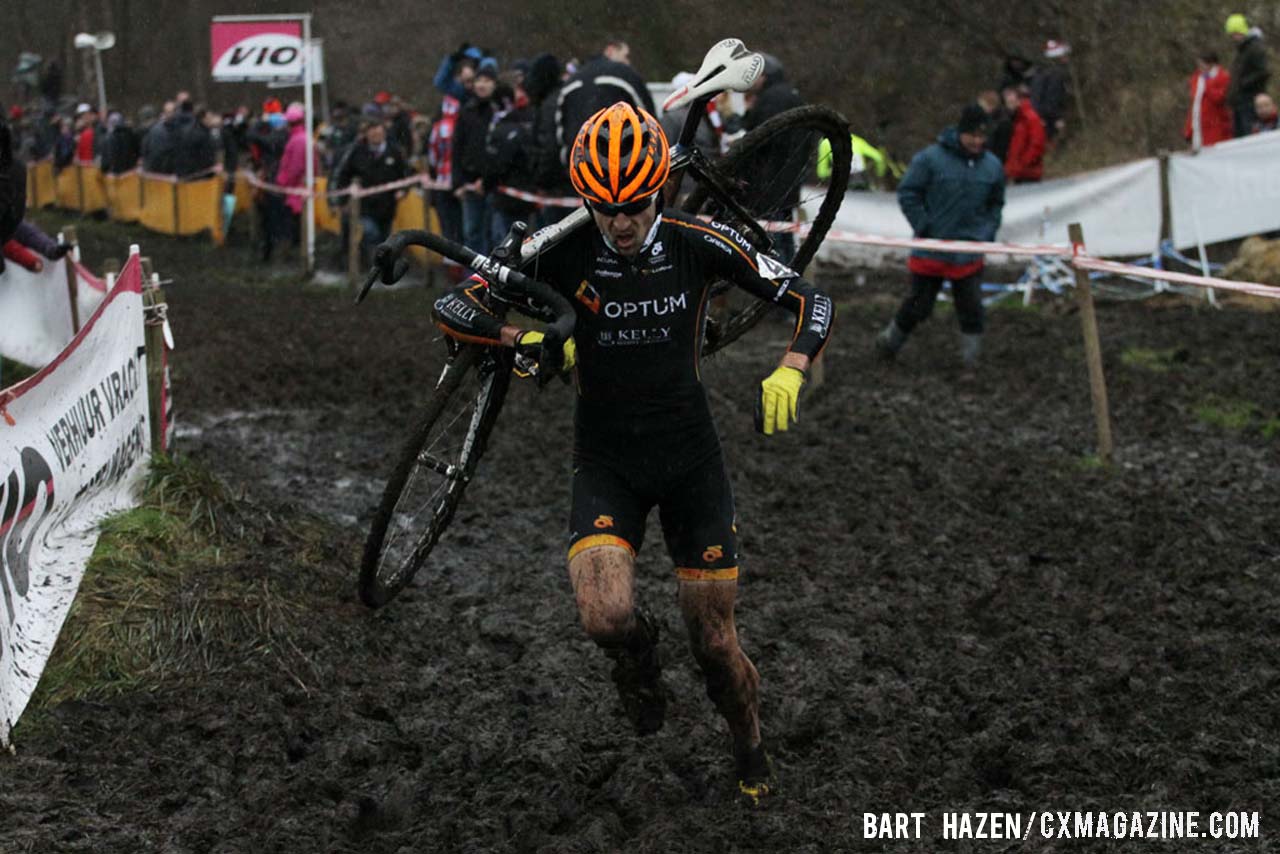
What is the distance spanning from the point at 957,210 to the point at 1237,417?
110 inches

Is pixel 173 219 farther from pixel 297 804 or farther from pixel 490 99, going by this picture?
pixel 297 804

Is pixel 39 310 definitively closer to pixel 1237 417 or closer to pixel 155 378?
pixel 155 378

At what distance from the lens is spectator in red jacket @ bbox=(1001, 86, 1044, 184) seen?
17.6m

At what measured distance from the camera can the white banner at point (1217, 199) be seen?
15.6 m

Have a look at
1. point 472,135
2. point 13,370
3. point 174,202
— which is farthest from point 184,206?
point 13,370

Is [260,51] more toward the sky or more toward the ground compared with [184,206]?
more toward the sky

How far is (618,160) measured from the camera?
4906mm

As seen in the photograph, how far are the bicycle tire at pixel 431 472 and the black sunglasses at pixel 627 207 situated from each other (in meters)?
0.94

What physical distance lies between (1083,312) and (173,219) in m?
19.4

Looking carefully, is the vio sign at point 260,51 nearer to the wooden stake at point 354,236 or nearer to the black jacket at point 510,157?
the wooden stake at point 354,236

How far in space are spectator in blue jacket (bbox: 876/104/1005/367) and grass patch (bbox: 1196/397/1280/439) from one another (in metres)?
2.01

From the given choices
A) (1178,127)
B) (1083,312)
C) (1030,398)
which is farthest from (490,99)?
(1178,127)

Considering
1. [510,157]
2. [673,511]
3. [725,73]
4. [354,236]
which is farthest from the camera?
[354,236]

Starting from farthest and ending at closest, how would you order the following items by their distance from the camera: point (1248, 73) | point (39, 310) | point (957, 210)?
point (1248, 73) → point (957, 210) → point (39, 310)
